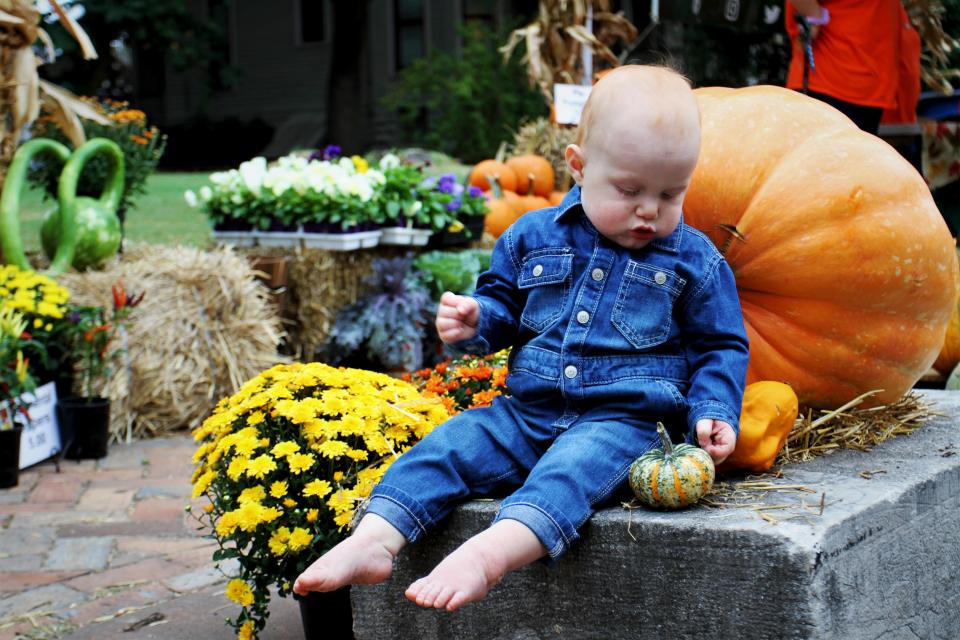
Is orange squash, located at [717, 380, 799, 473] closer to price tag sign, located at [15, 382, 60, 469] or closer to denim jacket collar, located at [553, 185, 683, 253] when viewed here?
denim jacket collar, located at [553, 185, 683, 253]

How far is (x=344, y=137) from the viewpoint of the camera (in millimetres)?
16719

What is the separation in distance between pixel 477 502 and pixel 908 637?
3.26 ft

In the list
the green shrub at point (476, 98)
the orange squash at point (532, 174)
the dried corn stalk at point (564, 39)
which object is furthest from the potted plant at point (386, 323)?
the green shrub at point (476, 98)

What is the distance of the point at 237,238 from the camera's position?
21.5 ft

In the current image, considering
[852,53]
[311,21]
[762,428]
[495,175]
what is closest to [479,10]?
[311,21]

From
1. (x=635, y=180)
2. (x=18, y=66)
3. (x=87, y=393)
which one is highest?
(x=18, y=66)

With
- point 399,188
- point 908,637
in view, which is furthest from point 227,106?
point 908,637

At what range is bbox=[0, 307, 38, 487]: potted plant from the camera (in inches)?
167

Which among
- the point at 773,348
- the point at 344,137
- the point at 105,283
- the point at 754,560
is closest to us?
the point at 754,560

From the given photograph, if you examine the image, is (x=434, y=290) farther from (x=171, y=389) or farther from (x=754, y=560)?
(x=754, y=560)

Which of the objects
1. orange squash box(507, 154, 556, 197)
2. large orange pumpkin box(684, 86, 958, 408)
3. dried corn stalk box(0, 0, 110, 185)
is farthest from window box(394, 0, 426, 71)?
large orange pumpkin box(684, 86, 958, 408)

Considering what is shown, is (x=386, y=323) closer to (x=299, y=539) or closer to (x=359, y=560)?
(x=299, y=539)

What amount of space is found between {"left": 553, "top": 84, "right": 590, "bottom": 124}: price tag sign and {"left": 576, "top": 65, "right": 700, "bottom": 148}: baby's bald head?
15.6 ft

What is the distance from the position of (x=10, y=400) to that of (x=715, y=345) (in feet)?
10.4
